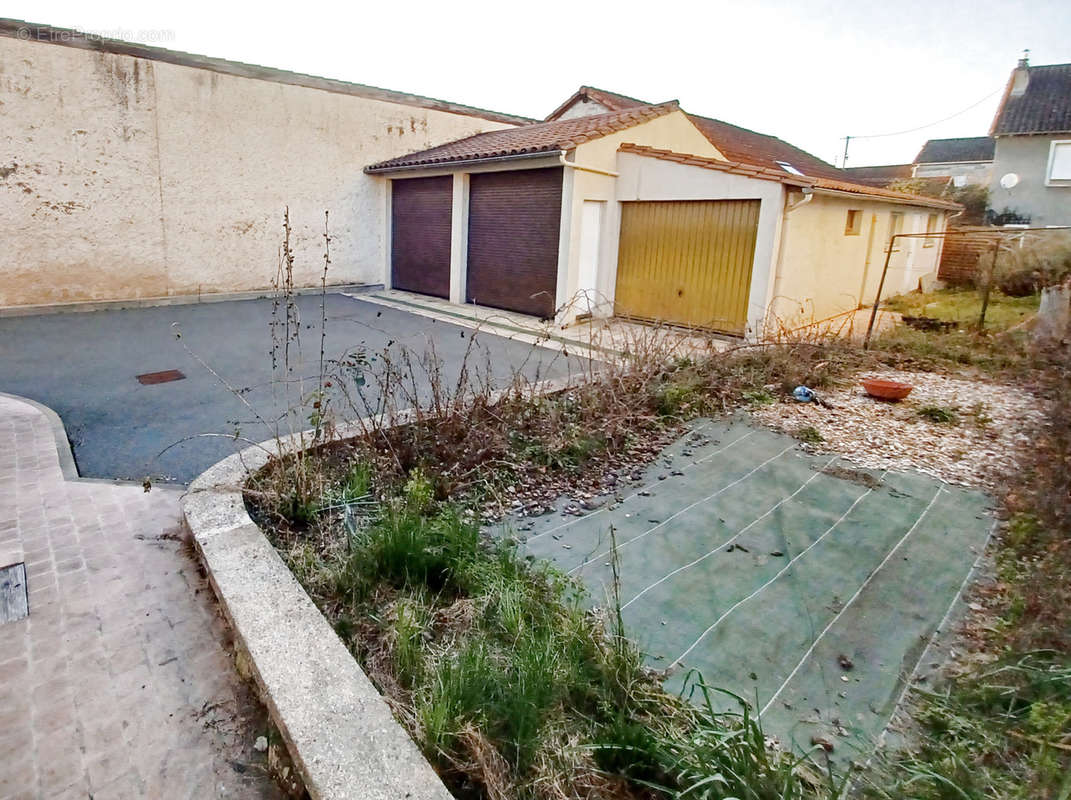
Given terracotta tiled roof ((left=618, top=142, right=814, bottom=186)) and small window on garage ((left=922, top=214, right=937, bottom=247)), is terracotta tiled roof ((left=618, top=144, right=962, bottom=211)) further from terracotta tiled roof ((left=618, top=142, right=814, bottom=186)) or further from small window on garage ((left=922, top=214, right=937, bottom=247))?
small window on garage ((left=922, top=214, right=937, bottom=247))

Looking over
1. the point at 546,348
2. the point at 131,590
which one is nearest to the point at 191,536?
the point at 131,590

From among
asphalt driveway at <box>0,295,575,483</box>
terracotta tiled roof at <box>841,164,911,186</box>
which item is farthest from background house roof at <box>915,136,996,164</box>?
asphalt driveway at <box>0,295,575,483</box>

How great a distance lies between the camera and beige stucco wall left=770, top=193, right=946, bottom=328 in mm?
9984

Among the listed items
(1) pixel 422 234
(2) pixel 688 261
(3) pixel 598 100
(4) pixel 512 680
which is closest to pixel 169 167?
(1) pixel 422 234

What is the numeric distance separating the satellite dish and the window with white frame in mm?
908

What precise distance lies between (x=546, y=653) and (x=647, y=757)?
0.49 meters

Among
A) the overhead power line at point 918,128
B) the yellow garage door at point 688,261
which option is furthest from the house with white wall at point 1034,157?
the yellow garage door at point 688,261

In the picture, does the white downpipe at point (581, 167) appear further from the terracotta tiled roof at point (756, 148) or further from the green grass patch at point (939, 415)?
the terracotta tiled roof at point (756, 148)

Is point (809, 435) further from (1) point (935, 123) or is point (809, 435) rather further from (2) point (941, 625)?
(1) point (935, 123)

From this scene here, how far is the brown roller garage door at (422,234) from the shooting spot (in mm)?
13445

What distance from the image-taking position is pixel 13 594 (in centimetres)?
284

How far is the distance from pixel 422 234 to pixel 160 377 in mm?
8212

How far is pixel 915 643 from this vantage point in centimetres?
270

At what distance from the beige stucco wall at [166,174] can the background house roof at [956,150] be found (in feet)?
111
